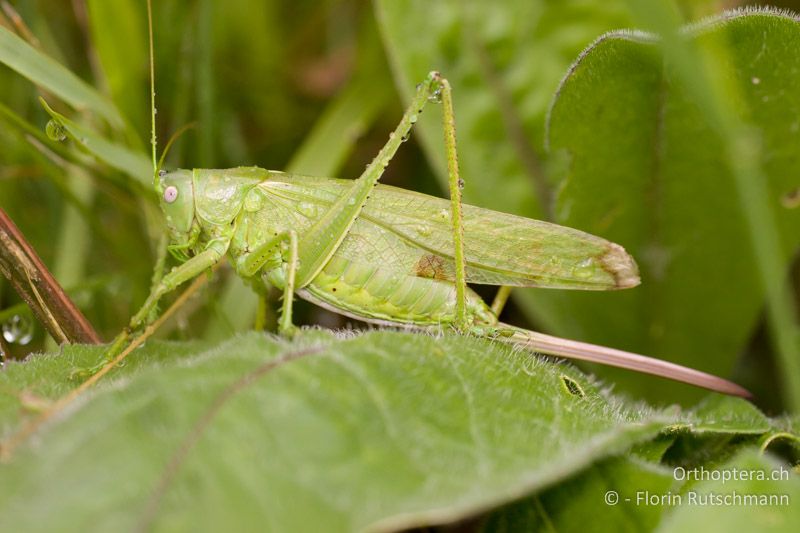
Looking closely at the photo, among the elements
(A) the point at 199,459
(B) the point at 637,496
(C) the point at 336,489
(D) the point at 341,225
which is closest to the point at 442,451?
(C) the point at 336,489

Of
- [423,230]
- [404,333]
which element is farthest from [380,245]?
[404,333]

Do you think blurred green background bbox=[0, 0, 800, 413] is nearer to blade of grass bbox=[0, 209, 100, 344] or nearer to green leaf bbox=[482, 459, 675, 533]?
blade of grass bbox=[0, 209, 100, 344]

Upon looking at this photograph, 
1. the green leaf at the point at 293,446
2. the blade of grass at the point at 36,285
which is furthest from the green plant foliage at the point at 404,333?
the blade of grass at the point at 36,285

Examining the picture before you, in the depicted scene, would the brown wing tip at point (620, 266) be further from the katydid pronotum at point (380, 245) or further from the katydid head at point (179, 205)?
the katydid head at point (179, 205)

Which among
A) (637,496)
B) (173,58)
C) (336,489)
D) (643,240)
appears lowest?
(637,496)

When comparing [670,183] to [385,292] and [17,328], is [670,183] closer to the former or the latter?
[385,292]

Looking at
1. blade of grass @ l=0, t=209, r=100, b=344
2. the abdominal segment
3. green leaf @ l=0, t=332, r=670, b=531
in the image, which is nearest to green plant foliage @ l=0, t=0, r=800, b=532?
green leaf @ l=0, t=332, r=670, b=531

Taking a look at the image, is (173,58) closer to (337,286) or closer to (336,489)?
(337,286)
